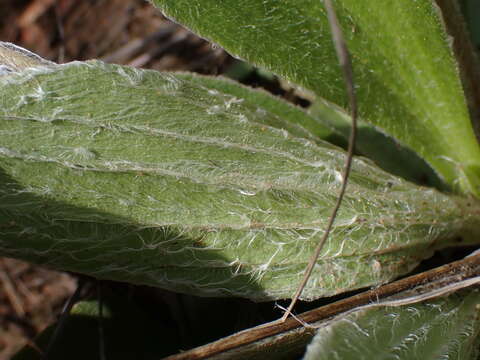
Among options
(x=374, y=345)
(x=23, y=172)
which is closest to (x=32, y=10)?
(x=23, y=172)

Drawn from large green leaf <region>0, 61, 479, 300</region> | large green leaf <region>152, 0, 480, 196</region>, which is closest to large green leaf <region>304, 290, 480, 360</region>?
large green leaf <region>0, 61, 479, 300</region>

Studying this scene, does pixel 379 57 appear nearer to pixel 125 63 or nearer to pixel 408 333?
pixel 408 333

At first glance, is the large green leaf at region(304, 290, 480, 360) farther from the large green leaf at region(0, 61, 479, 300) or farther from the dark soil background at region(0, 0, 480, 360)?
the dark soil background at region(0, 0, 480, 360)

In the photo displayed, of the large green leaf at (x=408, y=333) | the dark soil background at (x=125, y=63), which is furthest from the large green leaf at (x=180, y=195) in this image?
the dark soil background at (x=125, y=63)

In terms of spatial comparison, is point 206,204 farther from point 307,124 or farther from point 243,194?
point 307,124

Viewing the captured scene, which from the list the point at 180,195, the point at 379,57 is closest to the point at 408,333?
the point at 180,195

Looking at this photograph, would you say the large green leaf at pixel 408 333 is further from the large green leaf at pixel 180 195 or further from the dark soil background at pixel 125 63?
the dark soil background at pixel 125 63
